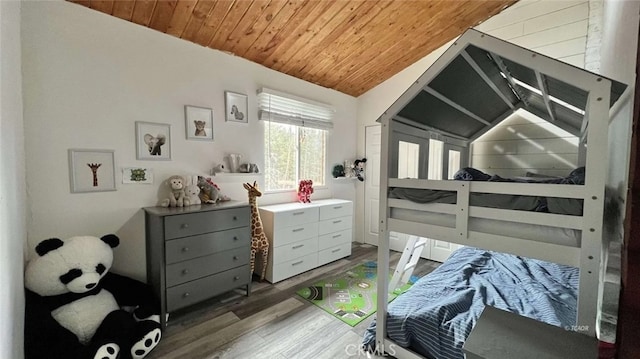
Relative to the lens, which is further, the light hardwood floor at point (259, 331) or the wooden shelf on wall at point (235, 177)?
the wooden shelf on wall at point (235, 177)

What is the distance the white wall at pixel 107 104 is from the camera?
1.77 m

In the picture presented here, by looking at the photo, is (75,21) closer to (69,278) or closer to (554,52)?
(69,278)

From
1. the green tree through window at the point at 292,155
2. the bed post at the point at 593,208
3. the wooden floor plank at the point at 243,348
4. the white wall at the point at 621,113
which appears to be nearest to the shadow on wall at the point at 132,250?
the wooden floor plank at the point at 243,348

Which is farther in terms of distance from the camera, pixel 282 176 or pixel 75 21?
pixel 282 176

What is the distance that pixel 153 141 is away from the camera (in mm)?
2236

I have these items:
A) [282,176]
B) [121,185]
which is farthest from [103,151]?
[282,176]

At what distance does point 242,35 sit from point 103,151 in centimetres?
157

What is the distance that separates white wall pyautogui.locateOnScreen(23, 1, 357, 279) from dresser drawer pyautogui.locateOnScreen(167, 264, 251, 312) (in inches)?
19.0

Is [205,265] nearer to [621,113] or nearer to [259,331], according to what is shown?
Answer: [259,331]

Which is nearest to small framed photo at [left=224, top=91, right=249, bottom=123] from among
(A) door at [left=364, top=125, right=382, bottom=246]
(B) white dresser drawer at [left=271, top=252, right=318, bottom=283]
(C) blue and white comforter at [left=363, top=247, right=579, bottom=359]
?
(B) white dresser drawer at [left=271, top=252, right=318, bottom=283]

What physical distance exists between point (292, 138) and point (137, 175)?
1773 mm

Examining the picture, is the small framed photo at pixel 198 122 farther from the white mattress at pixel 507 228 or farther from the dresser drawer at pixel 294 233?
the white mattress at pixel 507 228

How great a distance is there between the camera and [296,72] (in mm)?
3176

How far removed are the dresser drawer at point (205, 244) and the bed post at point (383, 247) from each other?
51.1 inches
